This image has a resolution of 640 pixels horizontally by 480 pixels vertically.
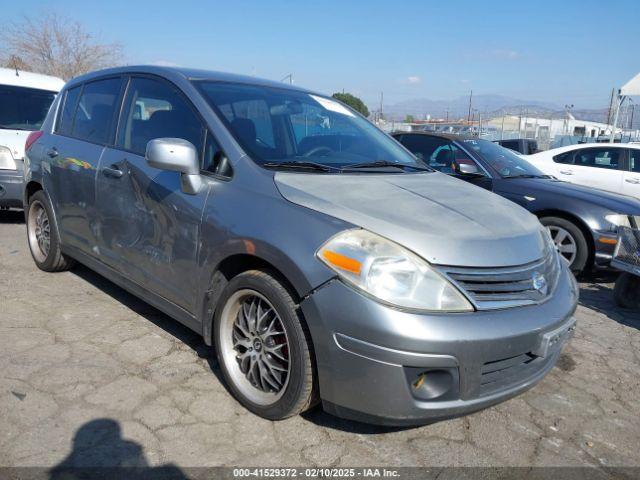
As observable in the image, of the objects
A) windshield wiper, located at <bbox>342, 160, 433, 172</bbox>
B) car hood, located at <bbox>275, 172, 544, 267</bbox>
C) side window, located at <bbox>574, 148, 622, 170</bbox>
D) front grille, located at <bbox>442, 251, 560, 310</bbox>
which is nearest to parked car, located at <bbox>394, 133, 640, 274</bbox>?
windshield wiper, located at <bbox>342, 160, 433, 172</bbox>

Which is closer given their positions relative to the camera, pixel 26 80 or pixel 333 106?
pixel 333 106

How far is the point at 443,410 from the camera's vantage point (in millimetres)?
2160

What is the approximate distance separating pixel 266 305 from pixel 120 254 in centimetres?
139

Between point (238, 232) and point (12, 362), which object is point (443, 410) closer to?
point (238, 232)

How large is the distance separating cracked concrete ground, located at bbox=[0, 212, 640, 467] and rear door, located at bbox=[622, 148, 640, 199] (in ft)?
20.3

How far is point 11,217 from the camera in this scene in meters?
7.55

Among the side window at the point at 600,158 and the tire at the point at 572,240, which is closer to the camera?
the tire at the point at 572,240

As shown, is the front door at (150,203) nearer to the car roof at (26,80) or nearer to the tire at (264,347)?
the tire at (264,347)

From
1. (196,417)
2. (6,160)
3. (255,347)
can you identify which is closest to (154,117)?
(255,347)

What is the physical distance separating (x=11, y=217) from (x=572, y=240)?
7469mm

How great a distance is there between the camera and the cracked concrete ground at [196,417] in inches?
93.4

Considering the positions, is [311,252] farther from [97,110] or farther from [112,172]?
[97,110]

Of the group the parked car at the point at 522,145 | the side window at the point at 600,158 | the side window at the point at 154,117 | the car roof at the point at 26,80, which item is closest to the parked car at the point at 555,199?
the side window at the point at 154,117

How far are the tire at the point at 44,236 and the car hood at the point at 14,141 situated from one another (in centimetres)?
208
